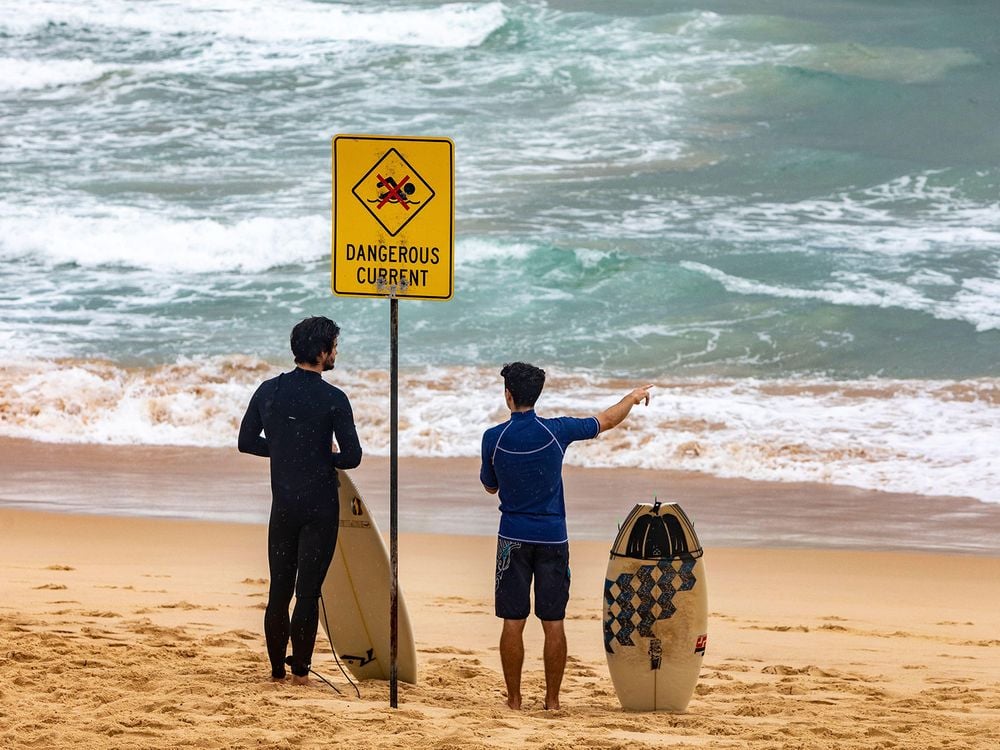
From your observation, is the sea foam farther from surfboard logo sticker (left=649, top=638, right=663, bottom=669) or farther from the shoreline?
surfboard logo sticker (left=649, top=638, right=663, bottom=669)

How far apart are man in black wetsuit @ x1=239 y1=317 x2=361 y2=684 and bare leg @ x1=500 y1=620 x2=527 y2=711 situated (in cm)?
76

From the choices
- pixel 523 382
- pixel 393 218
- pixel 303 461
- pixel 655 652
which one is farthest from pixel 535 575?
pixel 393 218

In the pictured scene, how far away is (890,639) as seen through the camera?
275 inches

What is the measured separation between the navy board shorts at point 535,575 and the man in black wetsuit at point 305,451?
0.67 meters

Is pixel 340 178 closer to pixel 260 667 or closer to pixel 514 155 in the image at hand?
pixel 260 667

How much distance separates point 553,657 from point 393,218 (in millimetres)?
1807

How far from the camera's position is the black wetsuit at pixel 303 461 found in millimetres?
5297

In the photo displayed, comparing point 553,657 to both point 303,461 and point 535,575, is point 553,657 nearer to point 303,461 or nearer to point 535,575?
point 535,575

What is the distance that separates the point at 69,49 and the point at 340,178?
3026 centimetres

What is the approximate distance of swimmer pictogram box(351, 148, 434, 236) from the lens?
16.6 feet

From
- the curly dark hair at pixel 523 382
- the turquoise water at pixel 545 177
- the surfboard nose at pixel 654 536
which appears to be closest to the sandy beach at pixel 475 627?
the surfboard nose at pixel 654 536

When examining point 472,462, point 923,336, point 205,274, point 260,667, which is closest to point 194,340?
point 205,274

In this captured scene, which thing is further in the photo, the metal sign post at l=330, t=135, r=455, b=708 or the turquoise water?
the turquoise water

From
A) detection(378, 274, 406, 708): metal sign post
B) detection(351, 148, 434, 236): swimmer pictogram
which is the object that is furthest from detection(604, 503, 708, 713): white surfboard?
detection(351, 148, 434, 236): swimmer pictogram
